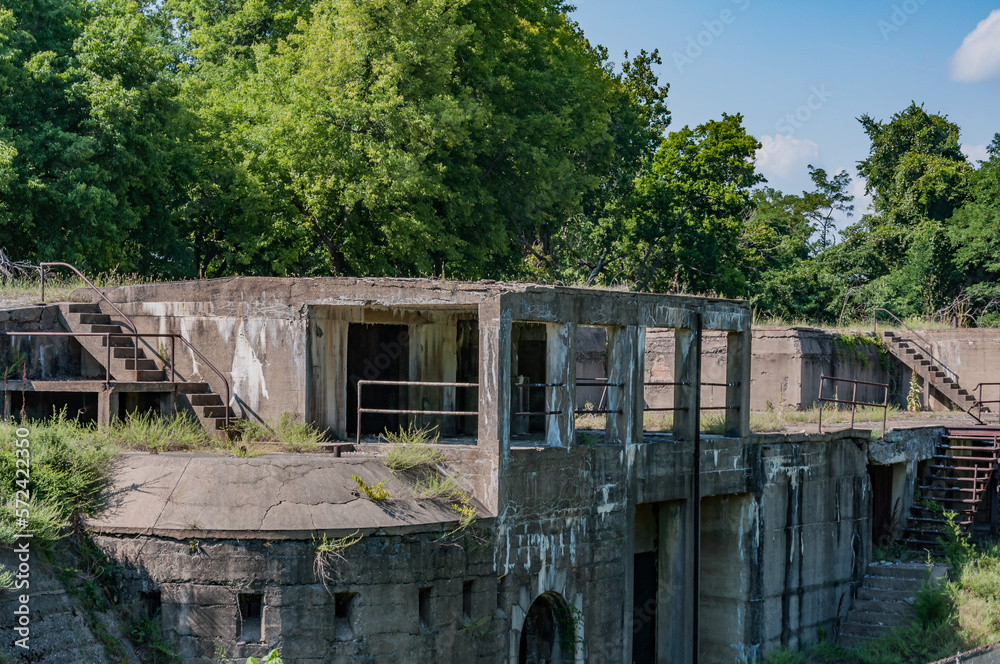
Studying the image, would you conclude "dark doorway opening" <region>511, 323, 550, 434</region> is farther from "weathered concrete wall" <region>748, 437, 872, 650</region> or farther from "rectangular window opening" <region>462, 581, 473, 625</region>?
"rectangular window opening" <region>462, 581, 473, 625</region>

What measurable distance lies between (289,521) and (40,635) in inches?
109

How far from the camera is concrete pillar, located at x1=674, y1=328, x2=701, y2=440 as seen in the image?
1748 centimetres

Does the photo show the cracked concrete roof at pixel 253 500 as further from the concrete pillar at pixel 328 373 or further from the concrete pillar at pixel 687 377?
the concrete pillar at pixel 687 377

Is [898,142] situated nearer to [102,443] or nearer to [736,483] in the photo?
[736,483]

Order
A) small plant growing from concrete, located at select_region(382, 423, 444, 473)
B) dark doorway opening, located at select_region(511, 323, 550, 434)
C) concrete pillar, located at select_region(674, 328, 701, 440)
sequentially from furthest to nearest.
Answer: dark doorway opening, located at select_region(511, 323, 550, 434), concrete pillar, located at select_region(674, 328, 701, 440), small plant growing from concrete, located at select_region(382, 423, 444, 473)

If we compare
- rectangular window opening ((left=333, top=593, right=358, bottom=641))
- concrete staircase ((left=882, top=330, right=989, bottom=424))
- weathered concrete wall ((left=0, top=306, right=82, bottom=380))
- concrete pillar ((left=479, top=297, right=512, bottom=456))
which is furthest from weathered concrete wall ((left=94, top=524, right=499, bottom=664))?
concrete staircase ((left=882, top=330, right=989, bottom=424))

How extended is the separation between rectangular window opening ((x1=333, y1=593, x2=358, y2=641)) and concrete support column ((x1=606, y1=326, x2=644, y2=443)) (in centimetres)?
504

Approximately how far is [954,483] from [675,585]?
925 centimetres

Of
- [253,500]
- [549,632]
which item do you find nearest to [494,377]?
[253,500]

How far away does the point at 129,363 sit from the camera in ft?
52.0

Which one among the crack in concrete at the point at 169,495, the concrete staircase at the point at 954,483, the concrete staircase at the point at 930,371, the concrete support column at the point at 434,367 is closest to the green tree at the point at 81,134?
the concrete support column at the point at 434,367

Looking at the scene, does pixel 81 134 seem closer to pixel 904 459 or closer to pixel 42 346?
pixel 42 346

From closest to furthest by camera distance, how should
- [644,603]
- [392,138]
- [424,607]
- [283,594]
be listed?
1. [283,594]
2. [424,607]
3. [644,603]
4. [392,138]

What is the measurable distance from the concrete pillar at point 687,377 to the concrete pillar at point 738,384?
4.44 feet
